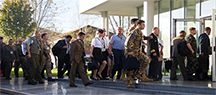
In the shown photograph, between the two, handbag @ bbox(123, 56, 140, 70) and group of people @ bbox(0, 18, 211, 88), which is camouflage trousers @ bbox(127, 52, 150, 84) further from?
handbag @ bbox(123, 56, 140, 70)

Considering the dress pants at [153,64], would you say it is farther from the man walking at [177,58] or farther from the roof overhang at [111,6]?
the roof overhang at [111,6]

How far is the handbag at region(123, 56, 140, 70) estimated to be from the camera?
32.4 ft

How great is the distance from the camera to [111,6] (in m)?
20.4

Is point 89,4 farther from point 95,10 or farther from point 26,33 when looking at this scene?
point 26,33

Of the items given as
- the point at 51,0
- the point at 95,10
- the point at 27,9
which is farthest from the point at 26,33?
the point at 51,0

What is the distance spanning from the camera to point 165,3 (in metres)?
17.5

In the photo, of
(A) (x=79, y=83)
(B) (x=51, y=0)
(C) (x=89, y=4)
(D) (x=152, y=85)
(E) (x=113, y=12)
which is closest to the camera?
(D) (x=152, y=85)

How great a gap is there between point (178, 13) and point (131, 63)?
23.4ft

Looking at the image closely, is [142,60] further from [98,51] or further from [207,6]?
[207,6]

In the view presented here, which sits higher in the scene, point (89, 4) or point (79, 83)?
point (89, 4)

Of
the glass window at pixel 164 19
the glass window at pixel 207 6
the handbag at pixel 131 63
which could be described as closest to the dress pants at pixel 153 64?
the handbag at pixel 131 63

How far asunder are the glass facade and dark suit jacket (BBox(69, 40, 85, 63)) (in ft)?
14.5

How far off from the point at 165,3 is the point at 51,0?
18.1 meters

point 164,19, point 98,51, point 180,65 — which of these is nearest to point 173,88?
point 180,65
